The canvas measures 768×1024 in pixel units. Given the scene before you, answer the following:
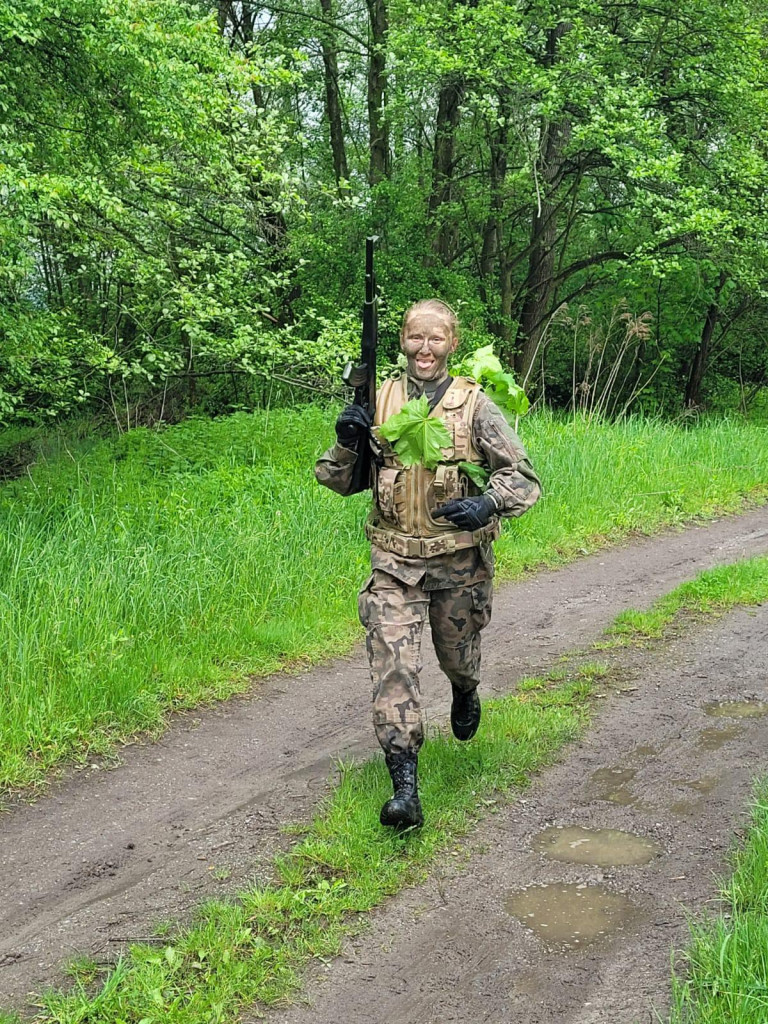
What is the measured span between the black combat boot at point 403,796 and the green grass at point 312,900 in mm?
81

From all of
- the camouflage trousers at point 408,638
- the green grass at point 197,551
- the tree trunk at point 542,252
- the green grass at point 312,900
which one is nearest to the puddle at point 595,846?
the green grass at point 312,900

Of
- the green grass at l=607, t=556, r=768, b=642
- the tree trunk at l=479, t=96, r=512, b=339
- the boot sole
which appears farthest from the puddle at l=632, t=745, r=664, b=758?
the tree trunk at l=479, t=96, r=512, b=339

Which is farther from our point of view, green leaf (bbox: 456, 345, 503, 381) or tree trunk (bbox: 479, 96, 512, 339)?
tree trunk (bbox: 479, 96, 512, 339)

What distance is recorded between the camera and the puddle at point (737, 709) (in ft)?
17.7

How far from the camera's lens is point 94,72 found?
23.3 feet

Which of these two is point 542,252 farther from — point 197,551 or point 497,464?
point 497,464

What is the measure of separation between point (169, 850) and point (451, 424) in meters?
1.97

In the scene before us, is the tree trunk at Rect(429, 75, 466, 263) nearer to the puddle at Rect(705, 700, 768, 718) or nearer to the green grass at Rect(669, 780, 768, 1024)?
the puddle at Rect(705, 700, 768, 718)

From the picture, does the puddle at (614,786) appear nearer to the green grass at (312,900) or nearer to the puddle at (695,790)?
the puddle at (695,790)

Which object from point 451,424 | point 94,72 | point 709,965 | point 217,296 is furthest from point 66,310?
point 709,965

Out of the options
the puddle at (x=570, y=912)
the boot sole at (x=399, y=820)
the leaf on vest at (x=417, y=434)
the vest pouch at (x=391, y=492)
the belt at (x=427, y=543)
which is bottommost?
the puddle at (x=570, y=912)

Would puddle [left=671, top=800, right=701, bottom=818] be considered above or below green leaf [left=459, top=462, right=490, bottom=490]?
below

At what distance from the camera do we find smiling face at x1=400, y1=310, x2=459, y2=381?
416 centimetres

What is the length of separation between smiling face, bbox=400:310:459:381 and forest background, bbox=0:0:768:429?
3.16 m
